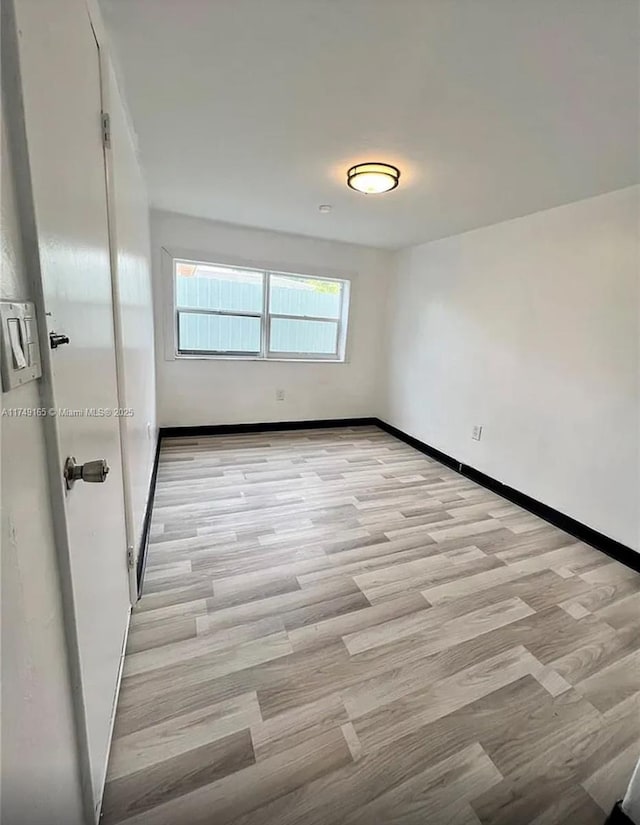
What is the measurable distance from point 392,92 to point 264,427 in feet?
11.1

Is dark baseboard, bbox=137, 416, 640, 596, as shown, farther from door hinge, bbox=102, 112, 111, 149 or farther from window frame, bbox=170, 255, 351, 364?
door hinge, bbox=102, 112, 111, 149

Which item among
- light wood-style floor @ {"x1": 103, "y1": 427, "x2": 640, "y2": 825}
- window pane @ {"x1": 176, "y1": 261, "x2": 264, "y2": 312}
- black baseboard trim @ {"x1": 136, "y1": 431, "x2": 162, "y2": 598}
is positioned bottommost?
light wood-style floor @ {"x1": 103, "y1": 427, "x2": 640, "y2": 825}

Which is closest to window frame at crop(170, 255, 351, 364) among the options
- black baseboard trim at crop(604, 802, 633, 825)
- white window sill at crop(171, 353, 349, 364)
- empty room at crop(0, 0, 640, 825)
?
white window sill at crop(171, 353, 349, 364)

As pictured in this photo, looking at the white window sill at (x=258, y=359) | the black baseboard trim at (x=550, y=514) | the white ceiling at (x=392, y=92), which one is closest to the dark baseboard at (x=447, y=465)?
the black baseboard trim at (x=550, y=514)

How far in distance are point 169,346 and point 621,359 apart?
3.75 meters

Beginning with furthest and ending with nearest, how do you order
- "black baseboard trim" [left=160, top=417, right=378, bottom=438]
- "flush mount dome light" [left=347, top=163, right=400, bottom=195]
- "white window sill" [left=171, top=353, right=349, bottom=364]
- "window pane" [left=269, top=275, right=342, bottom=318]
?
1. "window pane" [left=269, top=275, right=342, bottom=318]
2. "black baseboard trim" [left=160, top=417, right=378, bottom=438]
3. "white window sill" [left=171, top=353, right=349, bottom=364]
4. "flush mount dome light" [left=347, top=163, right=400, bottom=195]

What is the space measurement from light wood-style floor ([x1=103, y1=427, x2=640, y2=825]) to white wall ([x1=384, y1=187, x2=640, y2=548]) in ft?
1.68

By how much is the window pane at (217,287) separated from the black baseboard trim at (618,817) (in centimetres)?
413

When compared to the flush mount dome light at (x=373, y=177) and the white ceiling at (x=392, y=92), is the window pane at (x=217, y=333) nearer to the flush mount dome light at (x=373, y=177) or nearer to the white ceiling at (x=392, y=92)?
the white ceiling at (x=392, y=92)

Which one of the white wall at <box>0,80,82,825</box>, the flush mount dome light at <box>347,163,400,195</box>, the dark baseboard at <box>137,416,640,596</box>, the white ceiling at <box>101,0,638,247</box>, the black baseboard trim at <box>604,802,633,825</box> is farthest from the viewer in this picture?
the dark baseboard at <box>137,416,640,596</box>

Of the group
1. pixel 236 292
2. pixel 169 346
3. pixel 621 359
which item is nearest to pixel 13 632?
pixel 621 359

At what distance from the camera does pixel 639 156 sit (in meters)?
1.79

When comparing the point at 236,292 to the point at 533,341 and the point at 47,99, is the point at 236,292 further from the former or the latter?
the point at 47,99

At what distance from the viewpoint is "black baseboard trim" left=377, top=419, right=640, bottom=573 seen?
2220 millimetres
